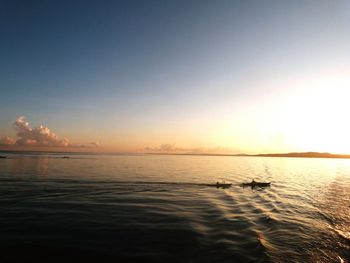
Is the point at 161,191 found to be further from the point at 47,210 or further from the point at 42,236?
the point at 42,236

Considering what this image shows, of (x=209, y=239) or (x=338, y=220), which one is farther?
(x=338, y=220)

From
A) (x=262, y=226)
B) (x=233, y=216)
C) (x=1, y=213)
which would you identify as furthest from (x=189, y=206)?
(x=1, y=213)

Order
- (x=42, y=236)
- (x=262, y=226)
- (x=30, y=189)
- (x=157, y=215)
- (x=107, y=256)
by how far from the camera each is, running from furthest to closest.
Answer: (x=30, y=189) < (x=157, y=215) < (x=262, y=226) < (x=42, y=236) < (x=107, y=256)

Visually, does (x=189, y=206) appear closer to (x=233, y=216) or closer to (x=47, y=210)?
(x=233, y=216)

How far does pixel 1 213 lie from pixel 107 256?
17.7 meters

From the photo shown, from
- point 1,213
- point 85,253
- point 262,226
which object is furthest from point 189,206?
point 1,213

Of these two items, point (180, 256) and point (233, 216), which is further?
point (233, 216)

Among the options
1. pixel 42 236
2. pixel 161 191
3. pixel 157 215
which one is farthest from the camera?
pixel 161 191

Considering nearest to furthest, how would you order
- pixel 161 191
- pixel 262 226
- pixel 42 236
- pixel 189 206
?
pixel 42 236 → pixel 262 226 → pixel 189 206 → pixel 161 191

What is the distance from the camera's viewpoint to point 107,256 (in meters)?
16.9

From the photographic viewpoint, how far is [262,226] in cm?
2531

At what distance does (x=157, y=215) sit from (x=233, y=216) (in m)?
9.44

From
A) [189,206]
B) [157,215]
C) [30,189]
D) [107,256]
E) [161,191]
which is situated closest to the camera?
[107,256]

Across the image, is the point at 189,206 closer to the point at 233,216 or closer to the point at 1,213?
the point at 233,216
